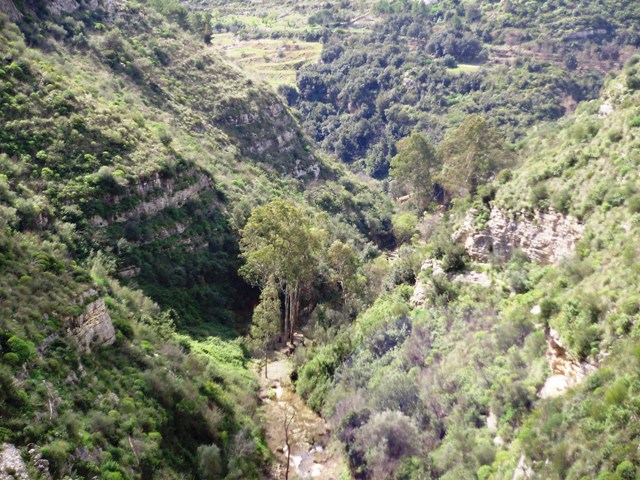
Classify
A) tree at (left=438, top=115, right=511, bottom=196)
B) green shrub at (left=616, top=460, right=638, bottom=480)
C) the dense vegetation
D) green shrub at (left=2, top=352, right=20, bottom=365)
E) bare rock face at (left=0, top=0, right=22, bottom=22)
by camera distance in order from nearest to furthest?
green shrub at (left=616, top=460, right=638, bottom=480), green shrub at (left=2, top=352, right=20, bottom=365), bare rock face at (left=0, top=0, right=22, bottom=22), tree at (left=438, top=115, right=511, bottom=196), the dense vegetation

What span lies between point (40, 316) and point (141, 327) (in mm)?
5759

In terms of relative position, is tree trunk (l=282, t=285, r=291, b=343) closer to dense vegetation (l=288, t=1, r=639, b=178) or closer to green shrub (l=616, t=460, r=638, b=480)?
green shrub (l=616, t=460, r=638, b=480)

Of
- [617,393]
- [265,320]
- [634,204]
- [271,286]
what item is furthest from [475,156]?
[617,393]

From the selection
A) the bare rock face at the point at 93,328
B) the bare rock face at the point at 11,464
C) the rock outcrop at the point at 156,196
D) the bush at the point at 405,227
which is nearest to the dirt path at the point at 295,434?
the bare rock face at the point at 93,328

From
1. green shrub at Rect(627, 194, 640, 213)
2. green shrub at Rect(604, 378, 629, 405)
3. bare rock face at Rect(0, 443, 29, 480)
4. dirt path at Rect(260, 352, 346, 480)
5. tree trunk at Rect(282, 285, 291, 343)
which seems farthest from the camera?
tree trunk at Rect(282, 285, 291, 343)

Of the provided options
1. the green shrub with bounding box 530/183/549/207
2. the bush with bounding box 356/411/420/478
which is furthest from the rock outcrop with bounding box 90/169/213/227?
the green shrub with bounding box 530/183/549/207

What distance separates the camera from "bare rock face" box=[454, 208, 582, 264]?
74.8 ft

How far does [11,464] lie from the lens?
40.1ft

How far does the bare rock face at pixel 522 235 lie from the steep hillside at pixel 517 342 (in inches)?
2.9

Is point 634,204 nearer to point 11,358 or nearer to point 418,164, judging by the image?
point 11,358

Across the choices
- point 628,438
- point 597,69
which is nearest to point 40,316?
point 628,438

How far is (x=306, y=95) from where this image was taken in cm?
10812

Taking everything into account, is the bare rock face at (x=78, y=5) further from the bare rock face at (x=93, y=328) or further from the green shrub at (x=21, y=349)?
the green shrub at (x=21, y=349)

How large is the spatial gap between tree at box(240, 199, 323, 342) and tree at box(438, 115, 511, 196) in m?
19.7
